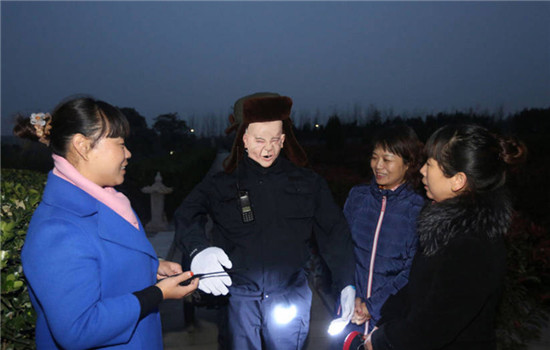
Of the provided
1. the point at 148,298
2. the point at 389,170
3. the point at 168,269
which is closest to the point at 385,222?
the point at 389,170

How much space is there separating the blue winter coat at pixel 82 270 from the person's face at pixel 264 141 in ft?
2.99

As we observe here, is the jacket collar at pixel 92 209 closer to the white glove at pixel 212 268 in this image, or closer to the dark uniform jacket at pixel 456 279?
the white glove at pixel 212 268

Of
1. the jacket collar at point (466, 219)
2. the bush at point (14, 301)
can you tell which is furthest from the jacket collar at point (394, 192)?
the bush at point (14, 301)

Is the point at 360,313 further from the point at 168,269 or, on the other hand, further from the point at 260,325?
the point at 168,269

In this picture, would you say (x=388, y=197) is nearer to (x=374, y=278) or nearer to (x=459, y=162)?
(x=374, y=278)

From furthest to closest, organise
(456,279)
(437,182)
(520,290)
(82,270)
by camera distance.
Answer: (520,290), (437,182), (456,279), (82,270)

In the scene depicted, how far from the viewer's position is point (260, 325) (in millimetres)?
2195

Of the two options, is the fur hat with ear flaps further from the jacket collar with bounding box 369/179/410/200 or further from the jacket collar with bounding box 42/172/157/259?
the jacket collar with bounding box 42/172/157/259

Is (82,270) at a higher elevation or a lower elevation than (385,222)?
higher

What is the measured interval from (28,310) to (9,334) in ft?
0.39

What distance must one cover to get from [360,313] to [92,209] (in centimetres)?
168

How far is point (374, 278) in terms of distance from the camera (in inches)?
95.5

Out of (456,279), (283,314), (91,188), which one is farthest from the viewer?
(283,314)

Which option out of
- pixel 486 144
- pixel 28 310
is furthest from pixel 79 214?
pixel 486 144
